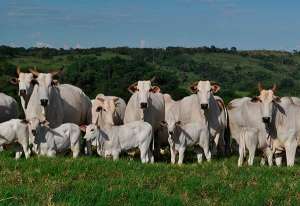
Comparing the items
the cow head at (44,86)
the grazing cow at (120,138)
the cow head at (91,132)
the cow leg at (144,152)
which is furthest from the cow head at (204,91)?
the cow head at (44,86)

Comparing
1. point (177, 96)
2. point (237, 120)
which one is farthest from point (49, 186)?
point (177, 96)

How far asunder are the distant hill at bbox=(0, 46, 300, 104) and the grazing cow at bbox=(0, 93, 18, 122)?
1846cm

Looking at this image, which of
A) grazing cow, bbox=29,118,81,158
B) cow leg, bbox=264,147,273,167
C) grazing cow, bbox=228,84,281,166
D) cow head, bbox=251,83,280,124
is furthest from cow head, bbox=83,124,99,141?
cow leg, bbox=264,147,273,167

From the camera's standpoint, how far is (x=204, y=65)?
438ft

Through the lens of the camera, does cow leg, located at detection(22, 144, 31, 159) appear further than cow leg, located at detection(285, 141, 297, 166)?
No

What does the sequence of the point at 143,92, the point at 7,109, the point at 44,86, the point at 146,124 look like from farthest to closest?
the point at 7,109 < the point at 143,92 < the point at 44,86 < the point at 146,124

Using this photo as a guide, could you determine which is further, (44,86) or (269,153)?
(269,153)

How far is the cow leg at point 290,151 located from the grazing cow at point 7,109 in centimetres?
954

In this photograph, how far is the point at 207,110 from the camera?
60.7 ft

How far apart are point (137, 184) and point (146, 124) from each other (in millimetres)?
6195

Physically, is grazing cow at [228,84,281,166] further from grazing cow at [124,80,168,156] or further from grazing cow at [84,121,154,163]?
grazing cow at [84,121,154,163]

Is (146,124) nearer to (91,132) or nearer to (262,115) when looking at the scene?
(91,132)

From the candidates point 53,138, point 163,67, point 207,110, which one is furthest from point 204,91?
point 163,67

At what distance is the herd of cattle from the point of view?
15.2m
